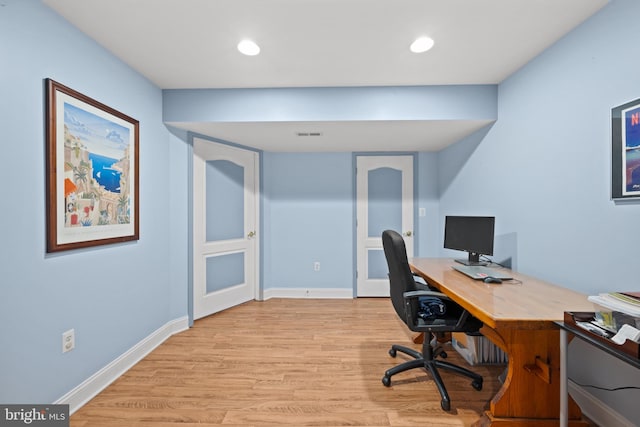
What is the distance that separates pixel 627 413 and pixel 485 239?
123 centimetres

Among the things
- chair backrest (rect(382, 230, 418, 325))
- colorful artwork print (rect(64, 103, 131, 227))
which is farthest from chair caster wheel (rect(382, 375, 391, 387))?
colorful artwork print (rect(64, 103, 131, 227))

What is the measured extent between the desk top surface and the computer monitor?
1.06 feet

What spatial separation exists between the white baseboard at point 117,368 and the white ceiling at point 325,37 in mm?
2072

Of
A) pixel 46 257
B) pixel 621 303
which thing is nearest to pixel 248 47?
pixel 46 257

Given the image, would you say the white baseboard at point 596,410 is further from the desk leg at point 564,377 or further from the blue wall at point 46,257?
the blue wall at point 46,257

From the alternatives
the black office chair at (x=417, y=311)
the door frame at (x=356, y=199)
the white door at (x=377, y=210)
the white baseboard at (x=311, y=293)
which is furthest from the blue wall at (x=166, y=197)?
the white baseboard at (x=311, y=293)

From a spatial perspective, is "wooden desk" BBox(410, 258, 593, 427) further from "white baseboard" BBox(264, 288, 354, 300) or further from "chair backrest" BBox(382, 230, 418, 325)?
"white baseboard" BBox(264, 288, 354, 300)

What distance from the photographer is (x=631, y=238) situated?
1388mm

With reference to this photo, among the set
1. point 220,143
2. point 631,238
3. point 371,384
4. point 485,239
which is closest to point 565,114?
point 631,238

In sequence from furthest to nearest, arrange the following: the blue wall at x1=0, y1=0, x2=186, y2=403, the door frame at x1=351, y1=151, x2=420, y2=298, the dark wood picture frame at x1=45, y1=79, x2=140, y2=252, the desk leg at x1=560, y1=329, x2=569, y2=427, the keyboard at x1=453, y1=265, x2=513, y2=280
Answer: the door frame at x1=351, y1=151, x2=420, y2=298 < the keyboard at x1=453, y1=265, x2=513, y2=280 < the dark wood picture frame at x1=45, y1=79, x2=140, y2=252 < the blue wall at x1=0, y1=0, x2=186, y2=403 < the desk leg at x1=560, y1=329, x2=569, y2=427

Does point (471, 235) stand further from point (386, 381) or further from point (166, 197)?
point (166, 197)

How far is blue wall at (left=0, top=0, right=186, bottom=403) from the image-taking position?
1.34 meters

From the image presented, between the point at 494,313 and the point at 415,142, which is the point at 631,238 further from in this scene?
the point at 415,142

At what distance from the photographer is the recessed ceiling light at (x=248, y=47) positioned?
6.11ft
